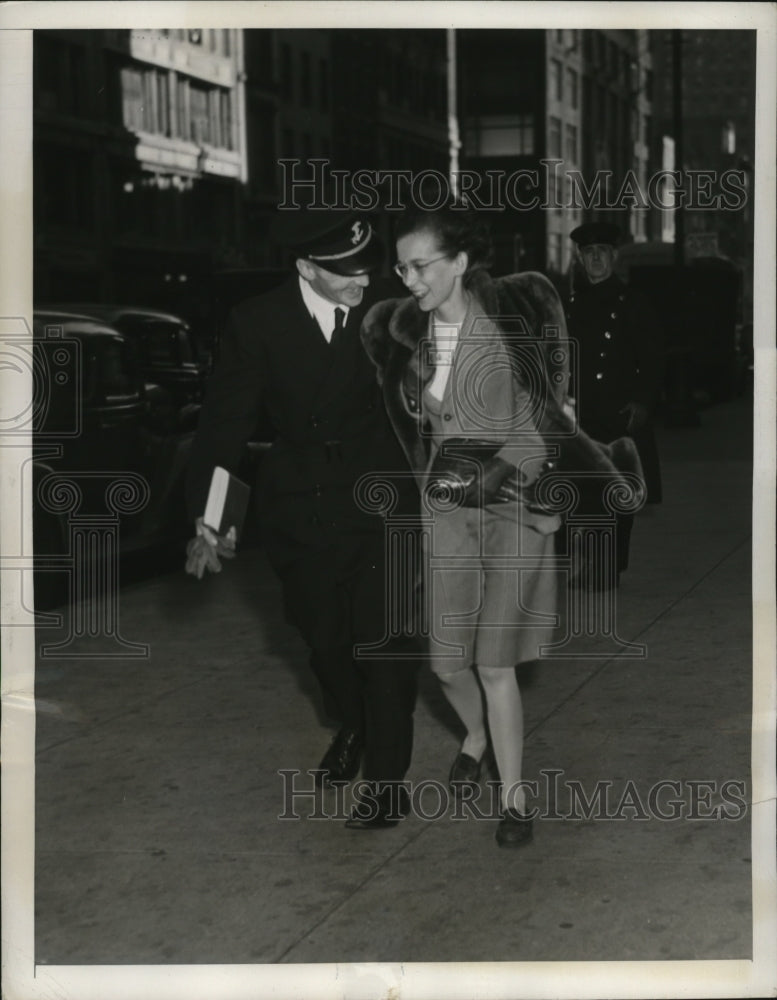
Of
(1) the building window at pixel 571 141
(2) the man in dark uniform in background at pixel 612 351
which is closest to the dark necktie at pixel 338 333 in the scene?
(2) the man in dark uniform in background at pixel 612 351

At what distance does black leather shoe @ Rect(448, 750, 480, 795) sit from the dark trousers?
28 centimetres

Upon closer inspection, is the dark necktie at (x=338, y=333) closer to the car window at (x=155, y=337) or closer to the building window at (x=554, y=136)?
the car window at (x=155, y=337)

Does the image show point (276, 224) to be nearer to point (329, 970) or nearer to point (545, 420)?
point (545, 420)

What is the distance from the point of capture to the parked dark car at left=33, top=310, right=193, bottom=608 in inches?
355

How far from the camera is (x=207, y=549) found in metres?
4.61

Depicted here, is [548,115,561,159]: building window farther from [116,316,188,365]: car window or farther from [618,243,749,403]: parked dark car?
[116,316,188,365]: car window

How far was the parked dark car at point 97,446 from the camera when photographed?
902cm

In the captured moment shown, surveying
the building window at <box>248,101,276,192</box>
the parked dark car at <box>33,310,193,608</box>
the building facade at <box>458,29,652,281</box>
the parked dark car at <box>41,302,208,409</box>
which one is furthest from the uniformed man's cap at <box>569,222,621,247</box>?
the building window at <box>248,101,276,192</box>

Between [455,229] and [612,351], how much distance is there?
2727 millimetres

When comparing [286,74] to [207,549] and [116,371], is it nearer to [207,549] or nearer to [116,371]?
[116,371]

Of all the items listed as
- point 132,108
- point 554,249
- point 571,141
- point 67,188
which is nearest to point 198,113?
point 132,108

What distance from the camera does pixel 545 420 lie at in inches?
186

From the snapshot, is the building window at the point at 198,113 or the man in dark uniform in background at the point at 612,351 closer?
the man in dark uniform in background at the point at 612,351

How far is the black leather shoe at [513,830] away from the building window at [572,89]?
2354 centimetres
